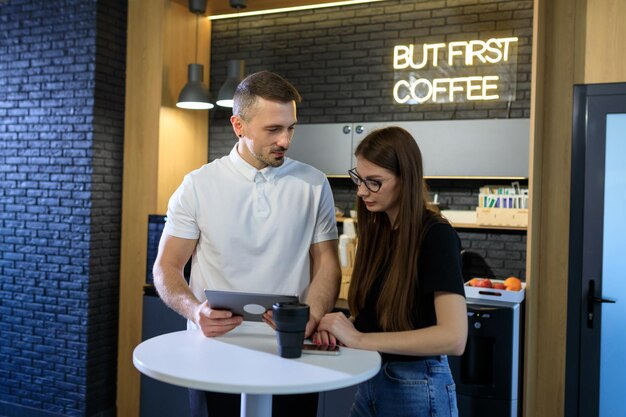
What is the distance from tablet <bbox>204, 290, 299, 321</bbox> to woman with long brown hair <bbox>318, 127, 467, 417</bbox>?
192mm

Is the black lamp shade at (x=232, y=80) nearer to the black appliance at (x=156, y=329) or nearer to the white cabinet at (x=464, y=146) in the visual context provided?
the white cabinet at (x=464, y=146)

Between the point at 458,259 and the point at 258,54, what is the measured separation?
171 inches

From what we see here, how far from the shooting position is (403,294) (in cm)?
175

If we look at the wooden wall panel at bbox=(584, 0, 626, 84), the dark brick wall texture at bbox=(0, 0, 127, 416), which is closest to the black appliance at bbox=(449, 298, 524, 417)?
the wooden wall panel at bbox=(584, 0, 626, 84)

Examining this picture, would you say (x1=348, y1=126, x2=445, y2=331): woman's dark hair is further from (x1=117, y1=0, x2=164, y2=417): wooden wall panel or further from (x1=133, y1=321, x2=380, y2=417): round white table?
(x1=117, y1=0, x2=164, y2=417): wooden wall panel

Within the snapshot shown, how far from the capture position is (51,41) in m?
4.86

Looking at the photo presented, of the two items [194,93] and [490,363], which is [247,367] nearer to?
[490,363]

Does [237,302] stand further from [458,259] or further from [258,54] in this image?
[258,54]

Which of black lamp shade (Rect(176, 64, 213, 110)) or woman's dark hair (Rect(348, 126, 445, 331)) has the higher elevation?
black lamp shade (Rect(176, 64, 213, 110))

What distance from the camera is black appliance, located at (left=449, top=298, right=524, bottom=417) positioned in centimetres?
353

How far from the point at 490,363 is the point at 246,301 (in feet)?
7.46

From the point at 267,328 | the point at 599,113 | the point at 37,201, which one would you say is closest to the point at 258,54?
the point at 37,201

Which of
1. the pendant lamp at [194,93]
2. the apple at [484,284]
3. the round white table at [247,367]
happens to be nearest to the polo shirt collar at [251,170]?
the round white table at [247,367]

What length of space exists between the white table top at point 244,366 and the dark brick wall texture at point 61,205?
3.11m
